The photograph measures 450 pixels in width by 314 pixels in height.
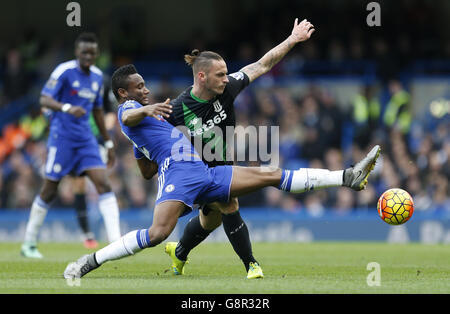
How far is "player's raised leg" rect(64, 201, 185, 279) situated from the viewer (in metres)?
7.54

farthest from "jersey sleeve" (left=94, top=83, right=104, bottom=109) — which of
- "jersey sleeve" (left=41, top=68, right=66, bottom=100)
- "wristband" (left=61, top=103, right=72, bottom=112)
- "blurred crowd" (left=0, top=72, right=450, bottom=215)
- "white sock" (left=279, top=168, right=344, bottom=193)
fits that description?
"blurred crowd" (left=0, top=72, right=450, bottom=215)

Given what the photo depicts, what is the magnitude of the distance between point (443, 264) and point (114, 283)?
425 cm

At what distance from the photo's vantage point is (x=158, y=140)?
7883 millimetres

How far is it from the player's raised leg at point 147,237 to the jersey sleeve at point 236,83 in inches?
52.4

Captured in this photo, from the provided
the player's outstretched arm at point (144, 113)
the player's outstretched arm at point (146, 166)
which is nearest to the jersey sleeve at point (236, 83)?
the player's outstretched arm at point (144, 113)

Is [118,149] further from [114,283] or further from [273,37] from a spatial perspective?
[114,283]

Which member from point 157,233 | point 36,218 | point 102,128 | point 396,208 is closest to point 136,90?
point 157,233

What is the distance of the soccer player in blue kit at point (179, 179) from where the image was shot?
24.6ft

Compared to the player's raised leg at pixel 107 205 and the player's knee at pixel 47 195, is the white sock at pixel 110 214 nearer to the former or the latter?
the player's raised leg at pixel 107 205

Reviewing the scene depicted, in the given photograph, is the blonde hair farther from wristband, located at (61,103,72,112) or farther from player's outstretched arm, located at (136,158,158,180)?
wristband, located at (61,103,72,112)

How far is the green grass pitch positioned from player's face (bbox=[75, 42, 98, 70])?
253 centimetres

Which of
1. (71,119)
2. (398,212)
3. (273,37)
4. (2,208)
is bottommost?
(2,208)
